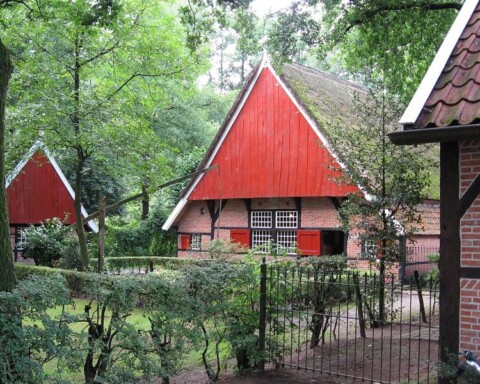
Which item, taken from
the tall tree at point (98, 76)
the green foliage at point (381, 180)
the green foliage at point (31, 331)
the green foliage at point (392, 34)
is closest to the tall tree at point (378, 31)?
the green foliage at point (392, 34)

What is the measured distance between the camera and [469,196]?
5594 mm

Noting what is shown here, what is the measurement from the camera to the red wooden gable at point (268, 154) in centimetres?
1975

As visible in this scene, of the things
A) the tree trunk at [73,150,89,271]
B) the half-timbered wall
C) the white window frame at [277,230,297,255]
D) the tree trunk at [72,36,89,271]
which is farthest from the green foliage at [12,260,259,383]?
the white window frame at [277,230,297,255]

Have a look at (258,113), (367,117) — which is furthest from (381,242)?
(258,113)

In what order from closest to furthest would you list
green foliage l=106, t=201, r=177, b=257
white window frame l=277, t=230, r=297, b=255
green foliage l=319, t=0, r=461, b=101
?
1. green foliage l=319, t=0, r=461, b=101
2. white window frame l=277, t=230, r=297, b=255
3. green foliage l=106, t=201, r=177, b=257

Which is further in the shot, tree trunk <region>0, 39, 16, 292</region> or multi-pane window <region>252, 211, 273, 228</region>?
multi-pane window <region>252, 211, 273, 228</region>

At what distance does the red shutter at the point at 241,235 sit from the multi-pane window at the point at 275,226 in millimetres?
246

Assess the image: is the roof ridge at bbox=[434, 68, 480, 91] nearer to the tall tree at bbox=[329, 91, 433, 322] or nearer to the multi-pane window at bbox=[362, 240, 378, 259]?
the tall tree at bbox=[329, 91, 433, 322]

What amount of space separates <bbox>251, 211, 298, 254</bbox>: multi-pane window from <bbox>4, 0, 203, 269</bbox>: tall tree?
22.7 ft

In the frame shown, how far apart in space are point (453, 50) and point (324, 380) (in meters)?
4.26

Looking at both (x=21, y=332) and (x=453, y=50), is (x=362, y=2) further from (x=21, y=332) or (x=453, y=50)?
(x=21, y=332)

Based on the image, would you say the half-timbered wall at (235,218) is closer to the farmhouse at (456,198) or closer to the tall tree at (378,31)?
the tall tree at (378,31)

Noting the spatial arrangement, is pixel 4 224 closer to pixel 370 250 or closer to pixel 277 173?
pixel 370 250

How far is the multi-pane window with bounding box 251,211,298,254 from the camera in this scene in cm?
2094
